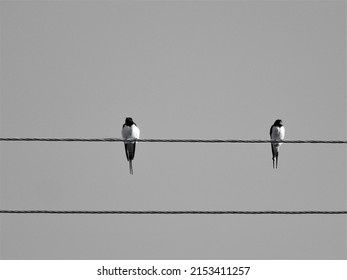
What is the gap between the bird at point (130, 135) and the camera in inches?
535

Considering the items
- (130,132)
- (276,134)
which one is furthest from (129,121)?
(276,134)

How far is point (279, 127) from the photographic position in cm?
1423

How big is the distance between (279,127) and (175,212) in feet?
24.4

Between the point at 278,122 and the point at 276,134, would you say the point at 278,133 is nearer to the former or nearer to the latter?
the point at 276,134

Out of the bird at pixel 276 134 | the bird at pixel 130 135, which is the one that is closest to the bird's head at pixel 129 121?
the bird at pixel 130 135

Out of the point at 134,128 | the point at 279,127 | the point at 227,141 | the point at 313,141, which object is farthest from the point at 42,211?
the point at 279,127

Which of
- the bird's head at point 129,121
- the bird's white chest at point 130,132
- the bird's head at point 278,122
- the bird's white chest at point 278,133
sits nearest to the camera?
the bird's white chest at point 130,132

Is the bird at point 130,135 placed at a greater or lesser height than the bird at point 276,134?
lesser

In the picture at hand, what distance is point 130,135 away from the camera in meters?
13.6

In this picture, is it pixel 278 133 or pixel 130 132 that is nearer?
pixel 130 132

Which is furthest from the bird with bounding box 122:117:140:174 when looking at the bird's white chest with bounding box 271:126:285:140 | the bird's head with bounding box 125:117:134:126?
the bird's white chest with bounding box 271:126:285:140

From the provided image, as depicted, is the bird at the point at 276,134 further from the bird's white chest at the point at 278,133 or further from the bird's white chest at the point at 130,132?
the bird's white chest at the point at 130,132

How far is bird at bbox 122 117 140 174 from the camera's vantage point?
1358cm
